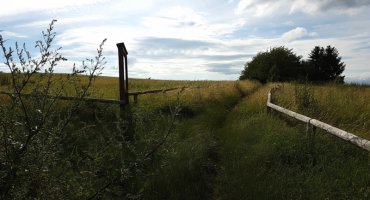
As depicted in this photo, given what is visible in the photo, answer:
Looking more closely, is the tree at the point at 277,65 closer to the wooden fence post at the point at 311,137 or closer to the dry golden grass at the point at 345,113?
the dry golden grass at the point at 345,113

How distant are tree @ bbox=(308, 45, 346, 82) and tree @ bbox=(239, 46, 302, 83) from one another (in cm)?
402

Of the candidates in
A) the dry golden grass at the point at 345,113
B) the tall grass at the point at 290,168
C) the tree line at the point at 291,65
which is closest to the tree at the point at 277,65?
the tree line at the point at 291,65

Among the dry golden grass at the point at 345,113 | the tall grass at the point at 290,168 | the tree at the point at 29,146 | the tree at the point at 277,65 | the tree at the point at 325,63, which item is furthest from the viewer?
the tree at the point at 325,63

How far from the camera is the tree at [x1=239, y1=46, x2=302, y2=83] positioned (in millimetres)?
41356

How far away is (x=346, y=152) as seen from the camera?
6859 mm

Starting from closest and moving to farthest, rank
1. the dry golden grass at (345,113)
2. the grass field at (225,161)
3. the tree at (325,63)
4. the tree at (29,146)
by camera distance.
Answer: the tree at (29,146) < the grass field at (225,161) < the dry golden grass at (345,113) < the tree at (325,63)

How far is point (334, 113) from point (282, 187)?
5027 millimetres

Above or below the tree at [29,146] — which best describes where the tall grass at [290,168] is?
below

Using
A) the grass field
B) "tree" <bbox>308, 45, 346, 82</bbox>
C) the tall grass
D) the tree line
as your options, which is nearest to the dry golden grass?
the grass field

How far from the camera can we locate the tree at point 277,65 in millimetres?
41356

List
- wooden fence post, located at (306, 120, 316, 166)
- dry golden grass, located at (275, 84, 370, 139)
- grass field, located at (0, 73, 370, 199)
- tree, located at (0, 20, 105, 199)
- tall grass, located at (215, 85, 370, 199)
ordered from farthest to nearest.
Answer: dry golden grass, located at (275, 84, 370, 139) < wooden fence post, located at (306, 120, 316, 166) < tall grass, located at (215, 85, 370, 199) < grass field, located at (0, 73, 370, 199) < tree, located at (0, 20, 105, 199)

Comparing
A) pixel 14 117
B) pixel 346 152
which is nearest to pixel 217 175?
pixel 346 152

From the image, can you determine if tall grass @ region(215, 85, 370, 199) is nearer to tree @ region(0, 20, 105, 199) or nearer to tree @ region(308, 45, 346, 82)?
tree @ region(0, 20, 105, 199)

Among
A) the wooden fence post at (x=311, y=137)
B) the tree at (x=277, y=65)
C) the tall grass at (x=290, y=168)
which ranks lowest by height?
the tall grass at (x=290, y=168)
